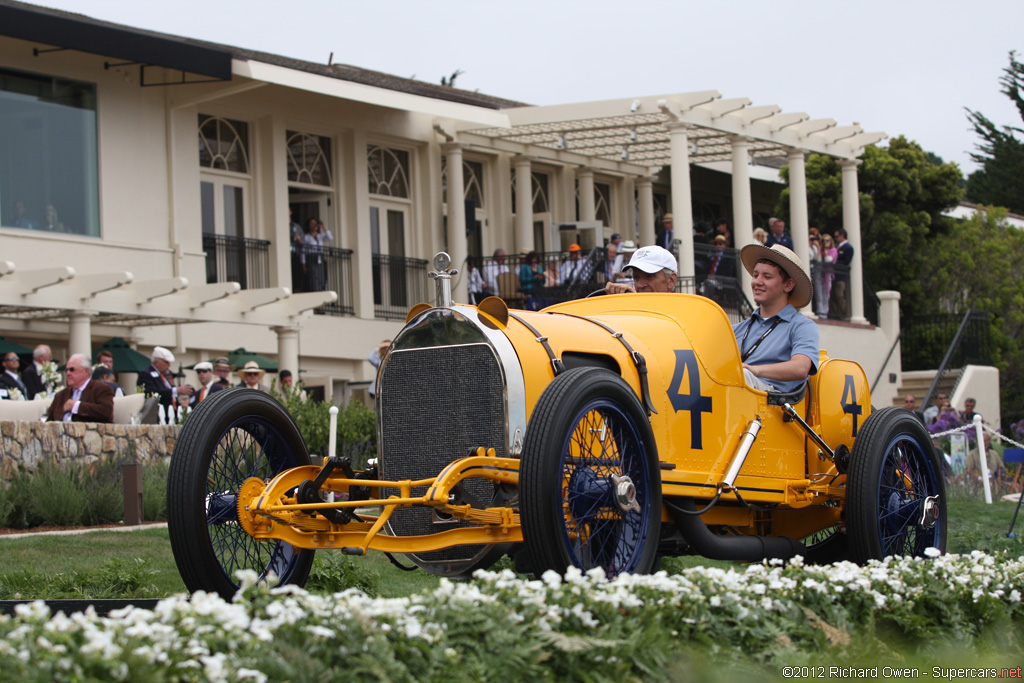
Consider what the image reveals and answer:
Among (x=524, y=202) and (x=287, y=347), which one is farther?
(x=524, y=202)

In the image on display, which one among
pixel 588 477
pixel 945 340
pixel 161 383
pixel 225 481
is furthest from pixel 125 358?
pixel 945 340

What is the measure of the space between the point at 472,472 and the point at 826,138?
22.8 m

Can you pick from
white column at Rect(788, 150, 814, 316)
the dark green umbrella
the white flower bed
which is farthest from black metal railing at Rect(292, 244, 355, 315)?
the white flower bed

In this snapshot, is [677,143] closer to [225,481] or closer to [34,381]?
[34,381]

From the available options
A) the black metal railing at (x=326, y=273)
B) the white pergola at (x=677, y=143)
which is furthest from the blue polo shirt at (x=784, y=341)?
the black metal railing at (x=326, y=273)

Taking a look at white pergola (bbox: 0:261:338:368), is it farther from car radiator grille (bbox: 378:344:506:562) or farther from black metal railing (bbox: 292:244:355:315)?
car radiator grille (bbox: 378:344:506:562)

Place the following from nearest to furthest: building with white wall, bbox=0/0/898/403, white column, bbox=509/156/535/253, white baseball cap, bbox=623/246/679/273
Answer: white baseball cap, bbox=623/246/679/273 → building with white wall, bbox=0/0/898/403 → white column, bbox=509/156/535/253

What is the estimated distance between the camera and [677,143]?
923 inches

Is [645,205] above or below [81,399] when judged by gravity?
above

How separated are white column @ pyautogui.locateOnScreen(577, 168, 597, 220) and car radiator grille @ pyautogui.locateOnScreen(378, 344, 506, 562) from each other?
22.6 meters

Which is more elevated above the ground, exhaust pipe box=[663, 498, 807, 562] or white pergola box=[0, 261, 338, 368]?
white pergola box=[0, 261, 338, 368]

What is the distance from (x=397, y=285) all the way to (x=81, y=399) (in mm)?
12268

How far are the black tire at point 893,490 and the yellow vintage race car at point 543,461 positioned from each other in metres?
0.01

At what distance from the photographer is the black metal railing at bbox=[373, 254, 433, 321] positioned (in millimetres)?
25250
